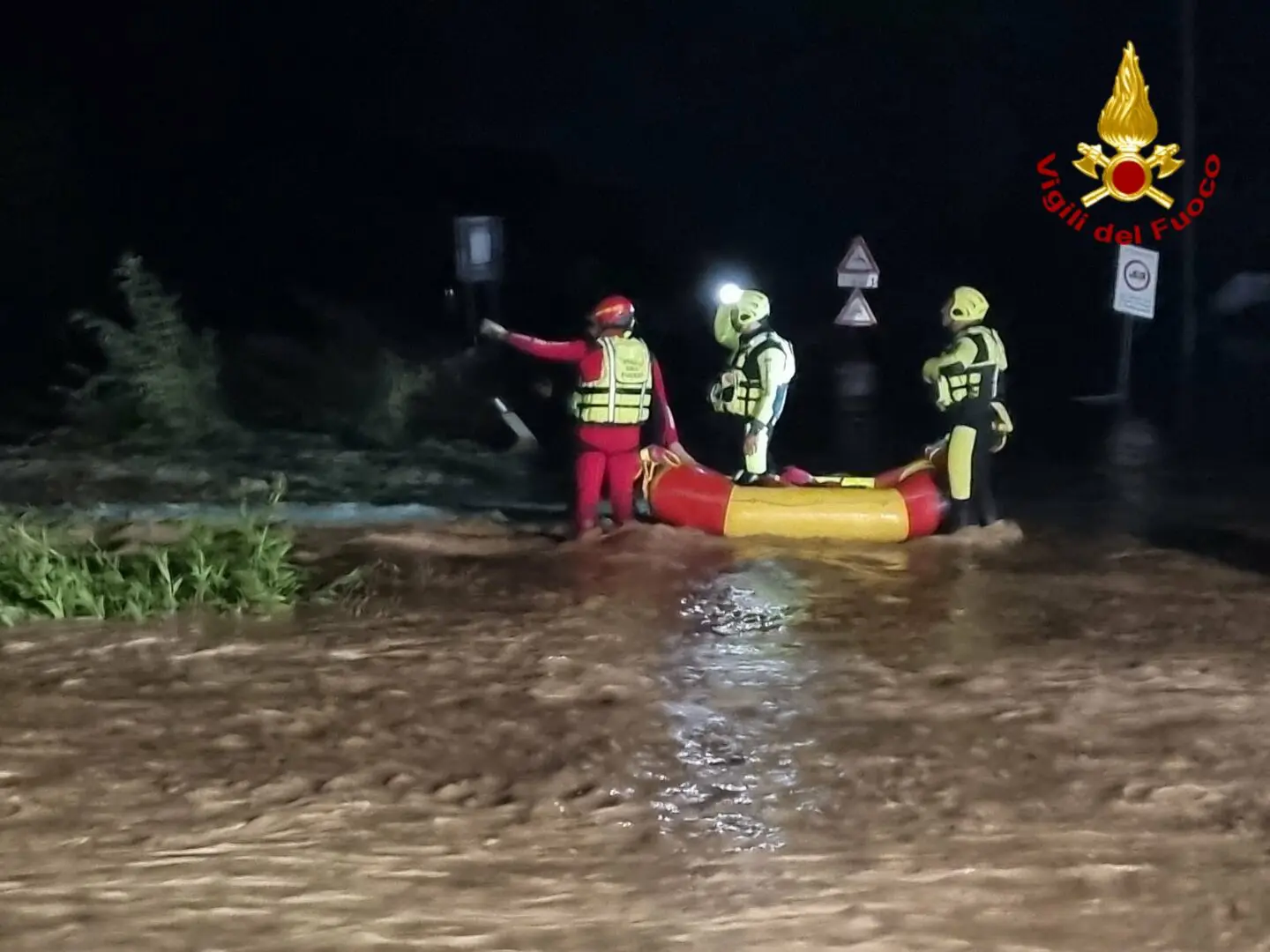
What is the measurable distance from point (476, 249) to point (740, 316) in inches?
164

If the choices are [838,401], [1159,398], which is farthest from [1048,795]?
[1159,398]

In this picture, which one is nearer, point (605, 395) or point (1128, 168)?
point (605, 395)

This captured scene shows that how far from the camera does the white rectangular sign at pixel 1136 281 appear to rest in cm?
1616

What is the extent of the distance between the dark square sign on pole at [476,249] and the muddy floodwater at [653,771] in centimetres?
545

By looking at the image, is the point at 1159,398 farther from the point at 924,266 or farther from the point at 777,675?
the point at 777,675

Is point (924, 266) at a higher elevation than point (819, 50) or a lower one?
lower

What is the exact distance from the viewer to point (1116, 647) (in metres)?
7.26

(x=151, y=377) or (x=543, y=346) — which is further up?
(x=543, y=346)

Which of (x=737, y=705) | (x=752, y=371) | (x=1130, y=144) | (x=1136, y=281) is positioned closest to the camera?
(x=737, y=705)

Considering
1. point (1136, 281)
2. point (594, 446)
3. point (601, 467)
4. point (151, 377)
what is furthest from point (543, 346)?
Result: point (1136, 281)

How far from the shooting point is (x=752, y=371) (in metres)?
9.85

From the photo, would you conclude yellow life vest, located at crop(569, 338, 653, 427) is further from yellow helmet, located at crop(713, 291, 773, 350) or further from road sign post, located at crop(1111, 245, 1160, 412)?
road sign post, located at crop(1111, 245, 1160, 412)

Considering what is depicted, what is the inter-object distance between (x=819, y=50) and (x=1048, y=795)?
2167 cm

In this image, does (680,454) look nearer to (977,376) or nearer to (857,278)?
(977,376)
